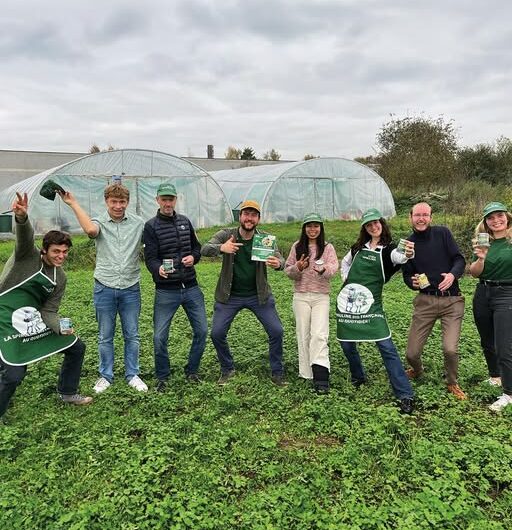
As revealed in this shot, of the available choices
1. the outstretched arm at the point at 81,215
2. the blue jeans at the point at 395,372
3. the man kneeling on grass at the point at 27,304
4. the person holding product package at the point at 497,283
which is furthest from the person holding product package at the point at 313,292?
the man kneeling on grass at the point at 27,304

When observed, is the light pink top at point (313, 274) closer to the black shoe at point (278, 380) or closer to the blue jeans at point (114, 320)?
the black shoe at point (278, 380)

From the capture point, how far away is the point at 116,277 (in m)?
4.68

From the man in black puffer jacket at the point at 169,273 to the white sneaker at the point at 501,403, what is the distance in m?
2.77

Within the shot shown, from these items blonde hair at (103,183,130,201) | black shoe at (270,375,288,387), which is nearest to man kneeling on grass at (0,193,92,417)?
blonde hair at (103,183,130,201)

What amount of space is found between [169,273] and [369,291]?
1.91 m

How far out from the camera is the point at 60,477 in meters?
3.30

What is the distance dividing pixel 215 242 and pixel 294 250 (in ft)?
2.66

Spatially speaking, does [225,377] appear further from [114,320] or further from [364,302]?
[364,302]

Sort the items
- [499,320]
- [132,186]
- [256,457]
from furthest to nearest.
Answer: [132,186], [499,320], [256,457]

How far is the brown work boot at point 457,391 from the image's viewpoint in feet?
14.5

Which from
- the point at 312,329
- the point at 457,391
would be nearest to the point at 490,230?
the point at 457,391

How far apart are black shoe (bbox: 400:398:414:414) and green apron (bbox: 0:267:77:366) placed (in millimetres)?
3080

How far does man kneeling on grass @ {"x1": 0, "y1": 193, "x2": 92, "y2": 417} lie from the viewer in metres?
3.83

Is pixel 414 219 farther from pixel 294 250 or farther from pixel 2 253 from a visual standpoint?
pixel 2 253
